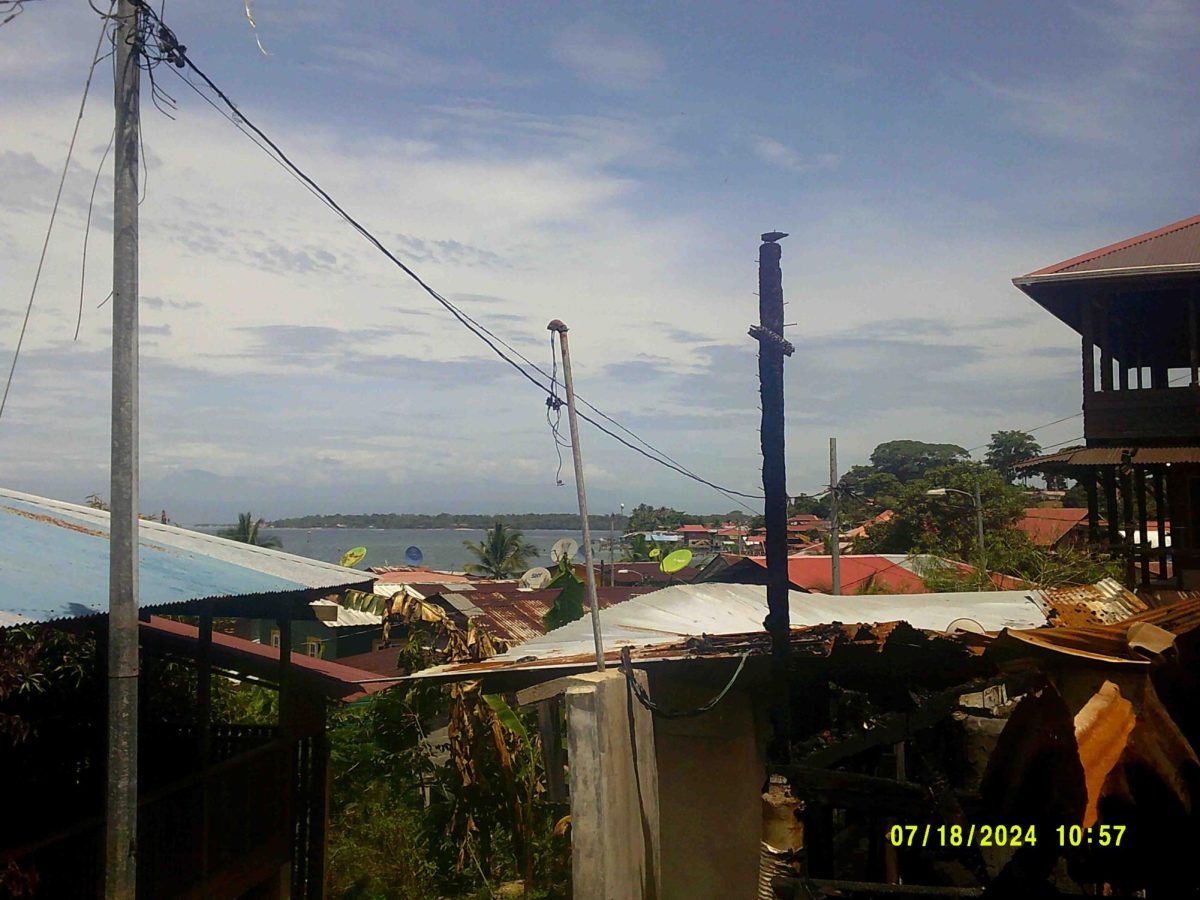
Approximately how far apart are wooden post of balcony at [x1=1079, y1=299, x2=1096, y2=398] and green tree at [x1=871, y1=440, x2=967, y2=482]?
55.4m

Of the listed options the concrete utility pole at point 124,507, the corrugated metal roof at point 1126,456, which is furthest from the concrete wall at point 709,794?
the corrugated metal roof at point 1126,456

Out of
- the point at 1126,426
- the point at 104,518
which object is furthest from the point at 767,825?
the point at 1126,426

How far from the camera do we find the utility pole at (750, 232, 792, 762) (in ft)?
19.5

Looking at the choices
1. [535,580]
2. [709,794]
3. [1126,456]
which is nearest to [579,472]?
[709,794]

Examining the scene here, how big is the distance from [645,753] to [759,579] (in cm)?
1824

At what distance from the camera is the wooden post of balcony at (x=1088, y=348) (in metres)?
15.7

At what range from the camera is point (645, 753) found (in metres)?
6.94

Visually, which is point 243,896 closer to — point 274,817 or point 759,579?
point 274,817

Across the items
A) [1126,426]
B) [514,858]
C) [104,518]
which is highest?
[1126,426]

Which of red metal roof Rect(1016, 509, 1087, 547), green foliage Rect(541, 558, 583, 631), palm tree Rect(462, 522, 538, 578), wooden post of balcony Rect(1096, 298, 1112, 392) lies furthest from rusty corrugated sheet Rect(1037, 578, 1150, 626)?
palm tree Rect(462, 522, 538, 578)

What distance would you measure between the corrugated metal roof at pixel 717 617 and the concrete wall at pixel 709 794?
0.64 m

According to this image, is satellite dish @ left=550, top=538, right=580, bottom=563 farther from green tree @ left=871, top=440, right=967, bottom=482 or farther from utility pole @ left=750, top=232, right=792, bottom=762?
green tree @ left=871, top=440, right=967, bottom=482
